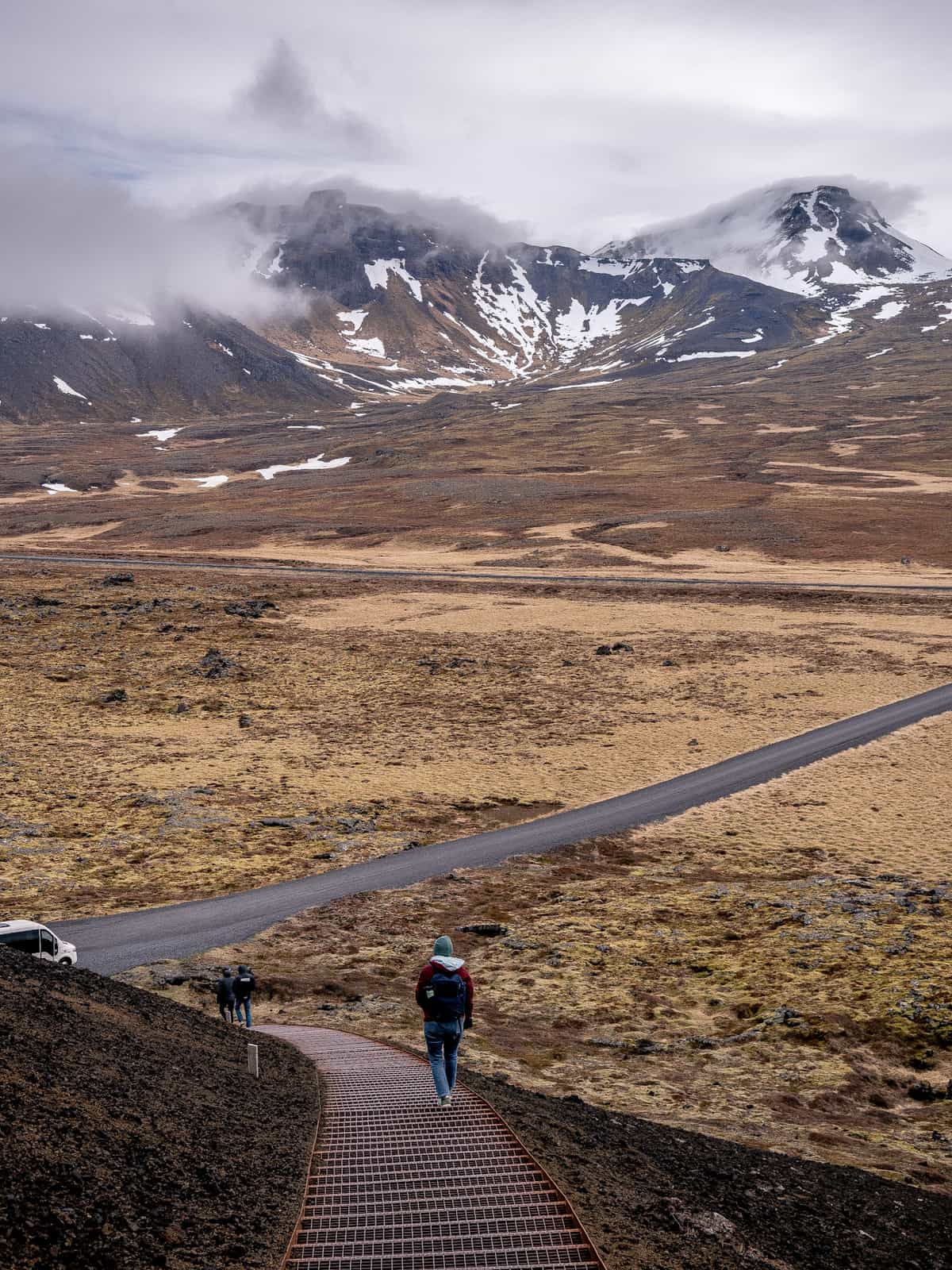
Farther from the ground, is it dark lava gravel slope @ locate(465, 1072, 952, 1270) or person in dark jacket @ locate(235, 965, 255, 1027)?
dark lava gravel slope @ locate(465, 1072, 952, 1270)

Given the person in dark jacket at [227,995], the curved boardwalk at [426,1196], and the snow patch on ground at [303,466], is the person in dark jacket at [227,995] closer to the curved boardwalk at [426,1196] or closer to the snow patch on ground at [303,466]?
the curved boardwalk at [426,1196]

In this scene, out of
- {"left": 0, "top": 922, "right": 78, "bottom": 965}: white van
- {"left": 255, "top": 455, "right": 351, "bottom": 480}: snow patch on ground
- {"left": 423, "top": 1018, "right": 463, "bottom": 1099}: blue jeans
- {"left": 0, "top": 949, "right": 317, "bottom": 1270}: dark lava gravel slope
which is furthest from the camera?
{"left": 255, "top": 455, "right": 351, "bottom": 480}: snow patch on ground

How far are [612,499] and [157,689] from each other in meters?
92.8

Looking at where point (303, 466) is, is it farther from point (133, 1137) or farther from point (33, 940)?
point (133, 1137)

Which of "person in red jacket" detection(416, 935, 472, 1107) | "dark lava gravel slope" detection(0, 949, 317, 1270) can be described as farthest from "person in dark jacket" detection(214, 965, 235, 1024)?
"person in red jacket" detection(416, 935, 472, 1107)

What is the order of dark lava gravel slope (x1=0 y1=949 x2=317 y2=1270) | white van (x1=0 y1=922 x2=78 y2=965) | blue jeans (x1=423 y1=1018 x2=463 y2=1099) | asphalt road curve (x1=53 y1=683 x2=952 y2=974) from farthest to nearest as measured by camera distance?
1. asphalt road curve (x1=53 y1=683 x2=952 y2=974)
2. white van (x1=0 y1=922 x2=78 y2=965)
3. blue jeans (x1=423 y1=1018 x2=463 y2=1099)
4. dark lava gravel slope (x1=0 y1=949 x2=317 y2=1270)

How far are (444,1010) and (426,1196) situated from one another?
2.83 metres

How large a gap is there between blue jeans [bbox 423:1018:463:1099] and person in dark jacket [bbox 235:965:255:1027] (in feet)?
24.2

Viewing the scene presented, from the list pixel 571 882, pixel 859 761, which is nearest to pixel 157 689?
pixel 571 882

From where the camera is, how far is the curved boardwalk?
7.78m

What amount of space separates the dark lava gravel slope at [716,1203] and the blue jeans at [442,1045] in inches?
32.2

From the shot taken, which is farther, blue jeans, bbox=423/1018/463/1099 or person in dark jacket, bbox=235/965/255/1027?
person in dark jacket, bbox=235/965/255/1027

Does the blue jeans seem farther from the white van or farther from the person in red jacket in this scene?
the white van

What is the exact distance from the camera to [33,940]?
1934 centimetres
